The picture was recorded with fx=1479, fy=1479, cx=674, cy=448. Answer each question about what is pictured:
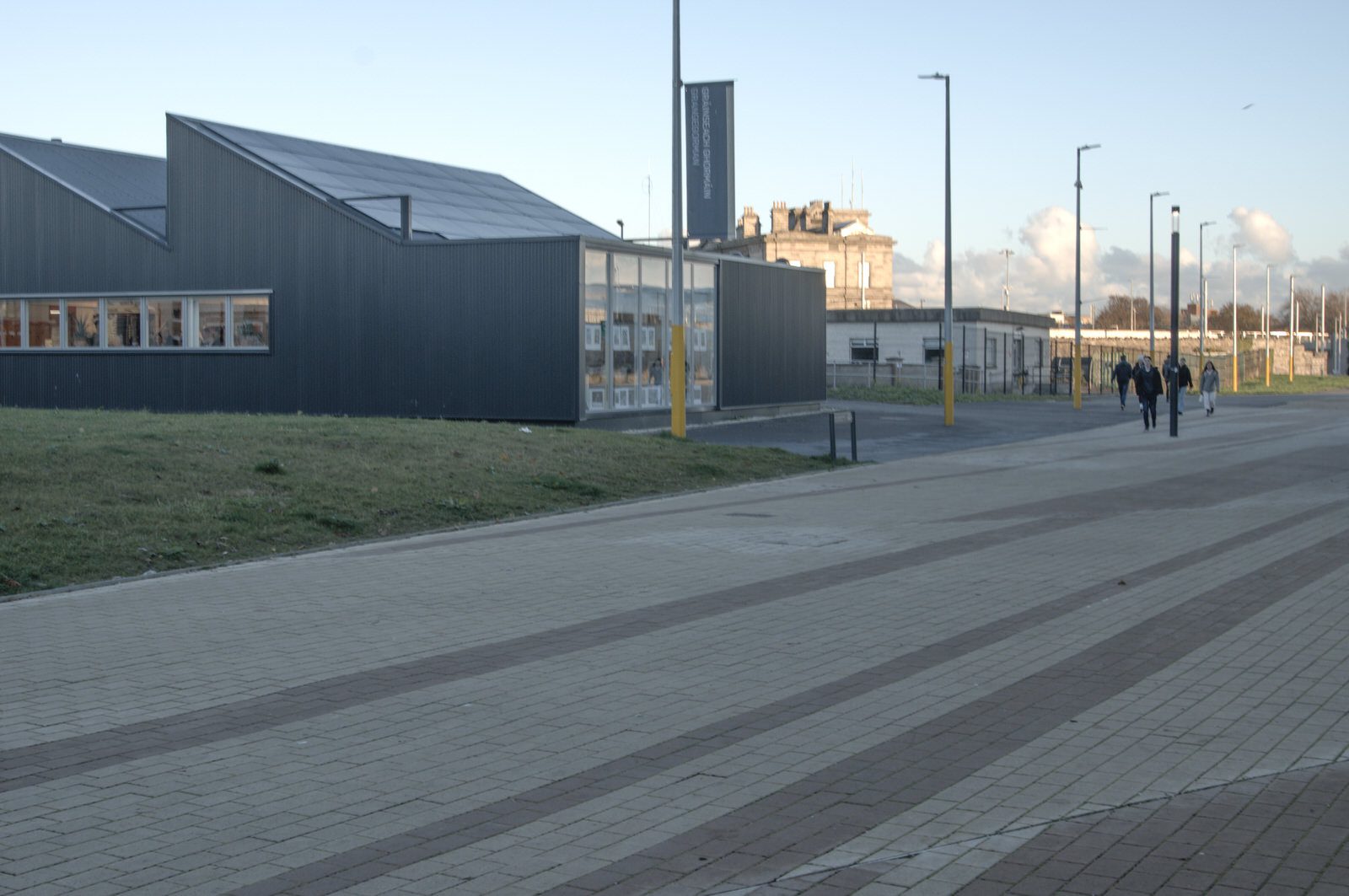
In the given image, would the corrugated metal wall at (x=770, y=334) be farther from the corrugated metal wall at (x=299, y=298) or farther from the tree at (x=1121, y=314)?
the tree at (x=1121, y=314)

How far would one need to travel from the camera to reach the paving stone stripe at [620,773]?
5.04m

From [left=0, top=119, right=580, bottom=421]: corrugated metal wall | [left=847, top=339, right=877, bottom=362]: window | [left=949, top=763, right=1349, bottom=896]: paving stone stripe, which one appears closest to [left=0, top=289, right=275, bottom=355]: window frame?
[left=0, top=119, right=580, bottom=421]: corrugated metal wall

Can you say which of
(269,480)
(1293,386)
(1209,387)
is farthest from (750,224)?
(269,480)

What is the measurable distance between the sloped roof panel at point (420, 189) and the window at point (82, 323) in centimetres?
515

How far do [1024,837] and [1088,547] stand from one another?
28.7ft

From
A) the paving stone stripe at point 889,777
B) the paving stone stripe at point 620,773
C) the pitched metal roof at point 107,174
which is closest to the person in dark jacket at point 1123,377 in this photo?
the pitched metal roof at point 107,174

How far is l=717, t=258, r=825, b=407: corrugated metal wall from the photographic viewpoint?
3566cm

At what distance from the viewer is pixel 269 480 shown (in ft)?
51.6

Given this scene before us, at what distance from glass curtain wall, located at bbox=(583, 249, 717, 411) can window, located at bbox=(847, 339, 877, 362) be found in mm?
31840

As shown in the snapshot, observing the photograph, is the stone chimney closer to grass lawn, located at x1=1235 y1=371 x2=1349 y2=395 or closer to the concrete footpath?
grass lawn, located at x1=1235 y1=371 x2=1349 y2=395

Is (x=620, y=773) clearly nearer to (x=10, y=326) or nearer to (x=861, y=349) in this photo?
(x=10, y=326)

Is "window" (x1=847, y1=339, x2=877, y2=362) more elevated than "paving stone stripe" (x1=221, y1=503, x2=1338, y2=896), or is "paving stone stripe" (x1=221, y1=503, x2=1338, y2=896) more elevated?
"window" (x1=847, y1=339, x2=877, y2=362)

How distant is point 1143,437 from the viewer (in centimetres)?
3291

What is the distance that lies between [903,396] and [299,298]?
2457cm
